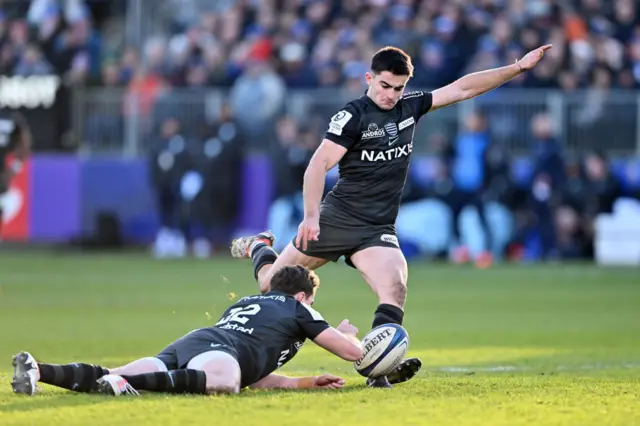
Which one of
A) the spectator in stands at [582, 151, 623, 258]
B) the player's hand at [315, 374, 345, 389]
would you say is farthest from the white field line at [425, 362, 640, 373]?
the spectator in stands at [582, 151, 623, 258]

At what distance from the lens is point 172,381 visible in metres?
7.44

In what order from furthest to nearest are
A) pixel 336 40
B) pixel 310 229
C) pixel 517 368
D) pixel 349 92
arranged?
pixel 336 40 < pixel 349 92 < pixel 517 368 < pixel 310 229

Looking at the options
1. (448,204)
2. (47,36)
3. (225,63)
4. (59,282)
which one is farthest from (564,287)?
(47,36)

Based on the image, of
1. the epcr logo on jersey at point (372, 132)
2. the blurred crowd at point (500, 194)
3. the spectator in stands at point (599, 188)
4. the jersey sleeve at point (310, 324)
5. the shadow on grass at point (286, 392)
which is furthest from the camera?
the spectator in stands at point (599, 188)

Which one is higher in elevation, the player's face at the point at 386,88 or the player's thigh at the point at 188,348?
the player's face at the point at 386,88

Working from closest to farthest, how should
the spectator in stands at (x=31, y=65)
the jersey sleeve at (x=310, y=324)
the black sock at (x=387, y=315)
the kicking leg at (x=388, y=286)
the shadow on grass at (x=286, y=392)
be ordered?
1. the shadow on grass at (x=286, y=392)
2. the jersey sleeve at (x=310, y=324)
3. the kicking leg at (x=388, y=286)
4. the black sock at (x=387, y=315)
5. the spectator in stands at (x=31, y=65)

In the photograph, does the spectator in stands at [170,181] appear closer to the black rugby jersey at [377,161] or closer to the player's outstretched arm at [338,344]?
the black rugby jersey at [377,161]

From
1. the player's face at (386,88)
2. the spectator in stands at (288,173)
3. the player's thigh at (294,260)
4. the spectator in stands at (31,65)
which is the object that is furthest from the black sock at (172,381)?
the spectator in stands at (31,65)

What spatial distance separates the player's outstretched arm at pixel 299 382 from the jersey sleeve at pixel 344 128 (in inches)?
65.7

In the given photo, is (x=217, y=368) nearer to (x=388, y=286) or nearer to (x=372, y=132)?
(x=388, y=286)

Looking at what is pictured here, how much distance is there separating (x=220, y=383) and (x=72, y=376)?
2.88 feet

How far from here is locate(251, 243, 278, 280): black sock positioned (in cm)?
955

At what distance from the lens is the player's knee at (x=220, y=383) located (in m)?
7.54

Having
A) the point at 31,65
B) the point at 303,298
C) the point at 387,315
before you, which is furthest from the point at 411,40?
the point at 303,298
